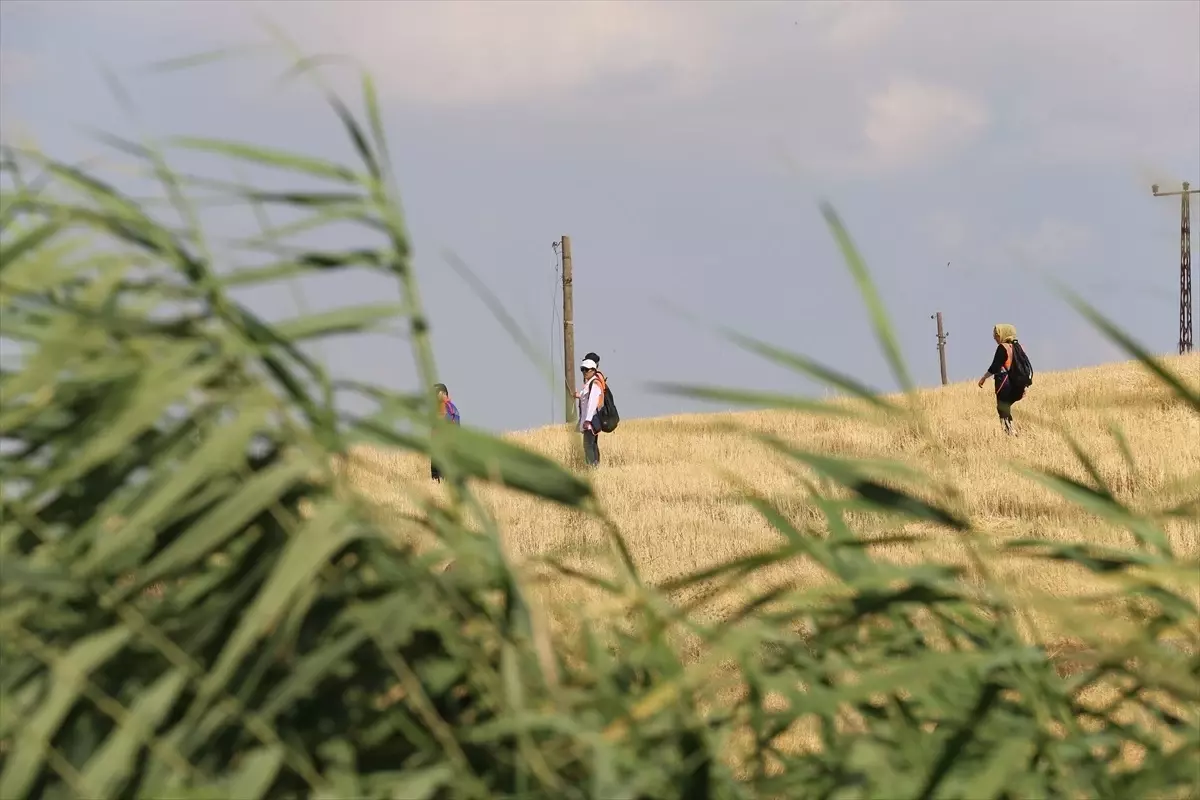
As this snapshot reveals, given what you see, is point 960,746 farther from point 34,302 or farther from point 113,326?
point 34,302

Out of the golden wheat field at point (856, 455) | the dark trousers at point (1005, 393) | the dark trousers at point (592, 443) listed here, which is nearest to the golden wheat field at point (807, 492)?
the golden wheat field at point (856, 455)

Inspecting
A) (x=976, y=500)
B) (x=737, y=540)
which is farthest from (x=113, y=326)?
(x=976, y=500)

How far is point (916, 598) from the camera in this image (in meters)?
1.25

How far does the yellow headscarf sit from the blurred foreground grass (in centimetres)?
1892

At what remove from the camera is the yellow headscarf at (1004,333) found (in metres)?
19.6

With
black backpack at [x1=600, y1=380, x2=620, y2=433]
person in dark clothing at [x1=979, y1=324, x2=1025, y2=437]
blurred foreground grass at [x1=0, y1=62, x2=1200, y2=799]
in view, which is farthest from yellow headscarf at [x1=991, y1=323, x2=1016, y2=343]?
blurred foreground grass at [x1=0, y1=62, x2=1200, y2=799]

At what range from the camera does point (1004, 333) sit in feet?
64.3

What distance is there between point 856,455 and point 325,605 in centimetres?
1878

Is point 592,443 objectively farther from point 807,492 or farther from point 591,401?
point 807,492

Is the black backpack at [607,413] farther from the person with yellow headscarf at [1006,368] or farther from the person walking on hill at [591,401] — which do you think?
the person with yellow headscarf at [1006,368]

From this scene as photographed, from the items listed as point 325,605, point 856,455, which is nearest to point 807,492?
point 325,605

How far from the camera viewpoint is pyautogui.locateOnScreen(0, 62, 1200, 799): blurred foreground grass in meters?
1.08

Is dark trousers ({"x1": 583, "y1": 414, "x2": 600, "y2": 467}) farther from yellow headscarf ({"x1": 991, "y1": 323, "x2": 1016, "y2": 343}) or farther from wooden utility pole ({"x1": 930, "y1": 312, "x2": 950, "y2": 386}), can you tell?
wooden utility pole ({"x1": 930, "y1": 312, "x2": 950, "y2": 386})

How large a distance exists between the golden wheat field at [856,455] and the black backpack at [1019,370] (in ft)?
1.84
